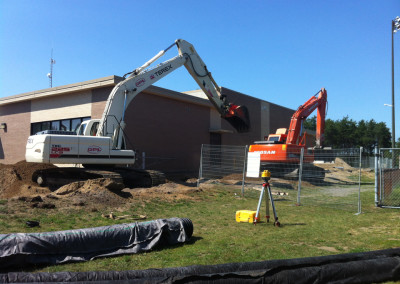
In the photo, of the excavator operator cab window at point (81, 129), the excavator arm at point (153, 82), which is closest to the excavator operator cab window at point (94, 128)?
the excavator operator cab window at point (81, 129)

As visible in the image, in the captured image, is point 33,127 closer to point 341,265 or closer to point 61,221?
point 61,221

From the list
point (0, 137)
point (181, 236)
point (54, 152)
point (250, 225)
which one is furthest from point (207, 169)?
point (0, 137)

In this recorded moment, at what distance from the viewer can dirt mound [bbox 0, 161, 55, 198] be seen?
11219 millimetres

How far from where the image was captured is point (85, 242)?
520 cm

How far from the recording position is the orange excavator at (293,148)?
1811 centimetres

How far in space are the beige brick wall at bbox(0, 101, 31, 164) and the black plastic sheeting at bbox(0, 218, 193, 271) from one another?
66.3 ft

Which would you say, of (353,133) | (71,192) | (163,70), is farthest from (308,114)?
(353,133)

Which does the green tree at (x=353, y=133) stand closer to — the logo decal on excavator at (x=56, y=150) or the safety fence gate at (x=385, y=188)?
the safety fence gate at (x=385, y=188)

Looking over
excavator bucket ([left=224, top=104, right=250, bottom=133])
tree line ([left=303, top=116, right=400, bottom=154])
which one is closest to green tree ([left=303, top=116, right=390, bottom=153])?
tree line ([left=303, top=116, right=400, bottom=154])

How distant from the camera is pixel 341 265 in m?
4.33

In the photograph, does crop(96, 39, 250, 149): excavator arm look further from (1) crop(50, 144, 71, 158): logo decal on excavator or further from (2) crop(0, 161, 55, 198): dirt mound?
(2) crop(0, 161, 55, 198): dirt mound

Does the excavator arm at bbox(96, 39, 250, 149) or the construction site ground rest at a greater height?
the excavator arm at bbox(96, 39, 250, 149)

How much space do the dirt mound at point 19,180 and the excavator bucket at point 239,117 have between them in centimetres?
993

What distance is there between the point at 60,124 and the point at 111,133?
893cm
